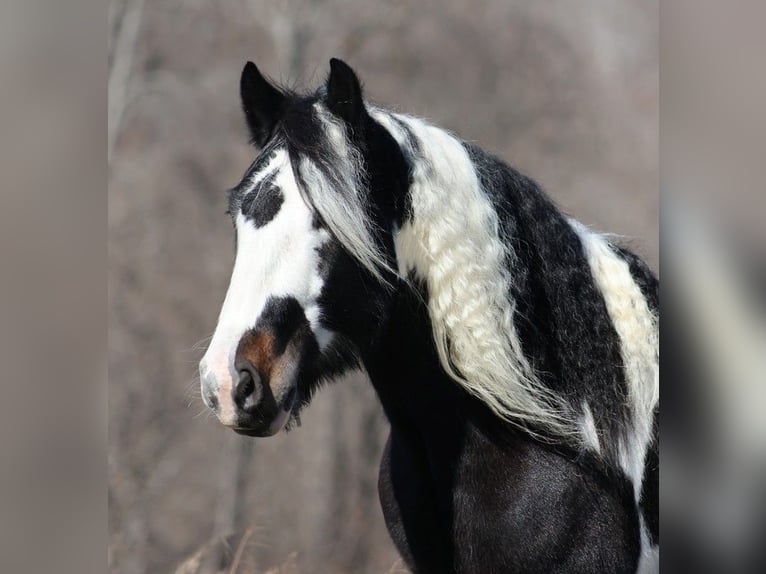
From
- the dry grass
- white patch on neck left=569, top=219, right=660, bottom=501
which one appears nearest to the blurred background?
the dry grass

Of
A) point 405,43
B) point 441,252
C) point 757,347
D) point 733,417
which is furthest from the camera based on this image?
point 405,43

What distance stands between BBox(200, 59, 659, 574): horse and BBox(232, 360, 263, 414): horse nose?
3cm

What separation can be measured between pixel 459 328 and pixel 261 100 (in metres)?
0.73

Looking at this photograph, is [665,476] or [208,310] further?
[208,310]

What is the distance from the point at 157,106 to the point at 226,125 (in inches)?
15.2

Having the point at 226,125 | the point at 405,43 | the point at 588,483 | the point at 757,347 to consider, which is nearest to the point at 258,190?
the point at 588,483

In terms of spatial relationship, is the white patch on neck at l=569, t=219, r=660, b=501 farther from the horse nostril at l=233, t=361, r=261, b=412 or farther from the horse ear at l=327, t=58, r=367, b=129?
the horse nostril at l=233, t=361, r=261, b=412

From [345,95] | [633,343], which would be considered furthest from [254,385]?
[633,343]

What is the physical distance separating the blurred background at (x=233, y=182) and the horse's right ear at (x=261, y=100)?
201cm

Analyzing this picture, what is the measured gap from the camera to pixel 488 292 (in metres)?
1.90

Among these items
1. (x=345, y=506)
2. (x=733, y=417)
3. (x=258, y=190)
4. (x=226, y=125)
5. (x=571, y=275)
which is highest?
(x=226, y=125)

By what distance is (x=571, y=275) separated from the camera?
200cm

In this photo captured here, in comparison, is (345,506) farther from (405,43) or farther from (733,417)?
(733,417)

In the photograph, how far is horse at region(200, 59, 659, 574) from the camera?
1.84 meters
